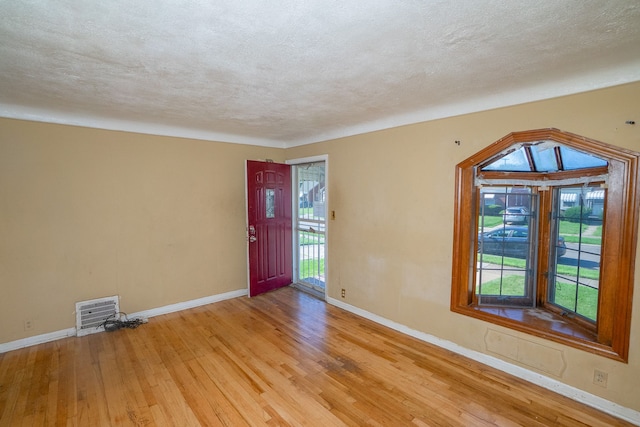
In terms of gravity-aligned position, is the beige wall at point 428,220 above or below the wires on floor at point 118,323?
above

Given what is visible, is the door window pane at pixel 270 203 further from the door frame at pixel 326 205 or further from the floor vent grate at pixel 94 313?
the floor vent grate at pixel 94 313

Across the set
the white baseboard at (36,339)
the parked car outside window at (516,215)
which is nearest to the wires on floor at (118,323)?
the white baseboard at (36,339)

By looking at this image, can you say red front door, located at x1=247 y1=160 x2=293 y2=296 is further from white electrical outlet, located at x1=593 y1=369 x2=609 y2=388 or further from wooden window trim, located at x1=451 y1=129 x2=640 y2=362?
white electrical outlet, located at x1=593 y1=369 x2=609 y2=388

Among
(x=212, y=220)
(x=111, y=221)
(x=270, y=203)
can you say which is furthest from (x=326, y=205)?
(x=111, y=221)

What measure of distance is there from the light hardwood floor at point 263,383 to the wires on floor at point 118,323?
0.08 metres

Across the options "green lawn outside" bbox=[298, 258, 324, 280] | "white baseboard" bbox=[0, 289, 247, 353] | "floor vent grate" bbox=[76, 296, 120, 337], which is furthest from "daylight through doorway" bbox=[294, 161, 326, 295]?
"floor vent grate" bbox=[76, 296, 120, 337]

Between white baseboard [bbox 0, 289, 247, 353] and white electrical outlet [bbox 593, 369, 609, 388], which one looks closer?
white electrical outlet [bbox 593, 369, 609, 388]

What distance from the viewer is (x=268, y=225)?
14.5 ft

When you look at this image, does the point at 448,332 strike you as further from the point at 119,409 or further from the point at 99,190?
the point at 99,190

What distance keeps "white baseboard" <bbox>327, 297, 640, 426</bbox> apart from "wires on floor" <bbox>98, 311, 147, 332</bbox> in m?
2.95

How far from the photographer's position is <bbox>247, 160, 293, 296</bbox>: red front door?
417cm

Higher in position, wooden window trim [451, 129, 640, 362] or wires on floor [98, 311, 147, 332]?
wooden window trim [451, 129, 640, 362]

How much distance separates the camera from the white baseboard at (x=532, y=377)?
6.56ft

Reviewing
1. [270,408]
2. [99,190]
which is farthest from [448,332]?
[99,190]
